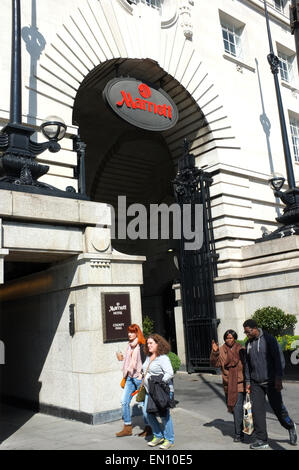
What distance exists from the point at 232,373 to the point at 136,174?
19113 millimetres

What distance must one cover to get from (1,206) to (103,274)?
247cm

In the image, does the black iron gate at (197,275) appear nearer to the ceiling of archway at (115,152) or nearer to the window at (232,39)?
the ceiling of archway at (115,152)

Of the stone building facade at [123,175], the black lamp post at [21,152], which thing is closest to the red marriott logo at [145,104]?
the stone building facade at [123,175]

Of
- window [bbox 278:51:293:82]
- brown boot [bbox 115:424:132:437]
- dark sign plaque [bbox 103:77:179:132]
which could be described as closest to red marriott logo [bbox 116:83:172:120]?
dark sign plaque [bbox 103:77:179:132]

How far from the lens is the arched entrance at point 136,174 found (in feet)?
75.7

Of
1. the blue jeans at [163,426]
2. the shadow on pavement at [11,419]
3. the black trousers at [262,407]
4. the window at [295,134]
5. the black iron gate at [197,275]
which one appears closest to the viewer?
the black trousers at [262,407]

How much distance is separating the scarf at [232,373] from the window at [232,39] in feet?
56.5

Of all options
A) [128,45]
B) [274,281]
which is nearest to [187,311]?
[274,281]

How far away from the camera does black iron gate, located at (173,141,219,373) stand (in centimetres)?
1642

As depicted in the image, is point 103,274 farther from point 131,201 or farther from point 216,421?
point 131,201

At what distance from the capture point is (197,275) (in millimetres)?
17172

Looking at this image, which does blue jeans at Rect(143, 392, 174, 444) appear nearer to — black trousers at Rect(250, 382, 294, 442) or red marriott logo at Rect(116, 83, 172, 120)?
black trousers at Rect(250, 382, 294, 442)

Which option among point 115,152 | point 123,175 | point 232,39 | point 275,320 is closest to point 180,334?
point 275,320

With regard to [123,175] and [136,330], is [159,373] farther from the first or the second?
[123,175]
